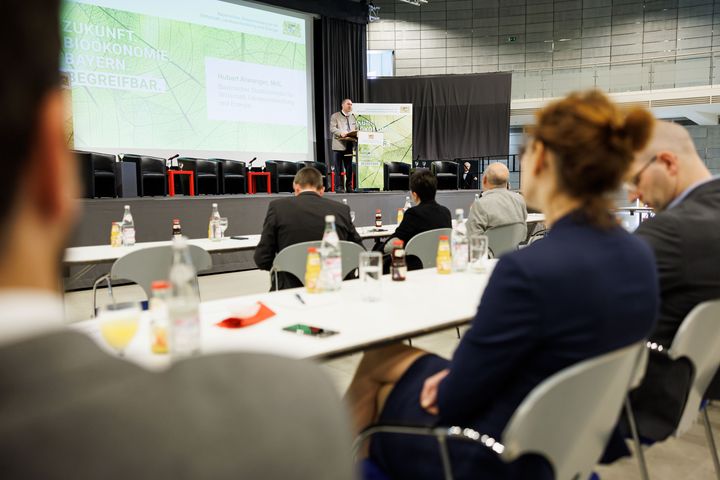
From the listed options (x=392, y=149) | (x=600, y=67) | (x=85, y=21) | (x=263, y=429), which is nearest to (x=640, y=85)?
(x=600, y=67)

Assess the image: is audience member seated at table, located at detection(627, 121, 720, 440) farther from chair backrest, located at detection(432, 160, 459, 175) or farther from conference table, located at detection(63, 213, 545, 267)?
chair backrest, located at detection(432, 160, 459, 175)

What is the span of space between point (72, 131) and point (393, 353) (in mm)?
6131

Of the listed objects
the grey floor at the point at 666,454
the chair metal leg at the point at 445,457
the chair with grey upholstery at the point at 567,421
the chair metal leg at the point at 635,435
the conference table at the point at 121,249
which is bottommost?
the grey floor at the point at 666,454

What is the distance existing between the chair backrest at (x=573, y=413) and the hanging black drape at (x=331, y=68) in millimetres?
8986

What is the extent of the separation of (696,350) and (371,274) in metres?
1.07

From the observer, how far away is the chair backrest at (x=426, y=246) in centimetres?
→ 361

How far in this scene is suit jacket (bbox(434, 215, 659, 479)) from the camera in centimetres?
114

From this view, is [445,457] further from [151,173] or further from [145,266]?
[151,173]

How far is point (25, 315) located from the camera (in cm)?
40

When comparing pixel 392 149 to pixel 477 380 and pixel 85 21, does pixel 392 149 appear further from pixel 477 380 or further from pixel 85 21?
pixel 477 380

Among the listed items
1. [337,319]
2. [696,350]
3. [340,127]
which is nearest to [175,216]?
[340,127]

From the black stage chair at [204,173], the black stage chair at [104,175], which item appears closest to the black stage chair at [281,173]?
the black stage chair at [204,173]

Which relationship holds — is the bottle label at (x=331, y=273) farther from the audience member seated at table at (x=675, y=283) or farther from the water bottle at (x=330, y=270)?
the audience member seated at table at (x=675, y=283)

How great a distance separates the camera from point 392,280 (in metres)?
2.45
